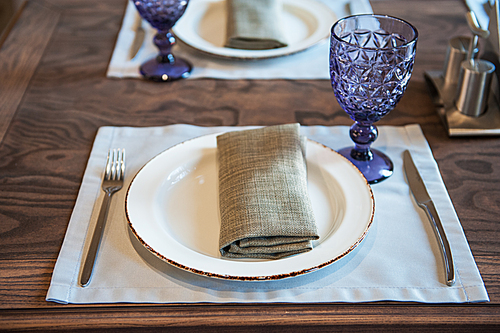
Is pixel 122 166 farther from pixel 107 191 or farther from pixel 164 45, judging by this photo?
pixel 164 45

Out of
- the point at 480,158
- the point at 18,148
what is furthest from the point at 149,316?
the point at 480,158

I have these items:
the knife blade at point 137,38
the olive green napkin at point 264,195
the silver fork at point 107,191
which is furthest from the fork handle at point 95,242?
the knife blade at point 137,38

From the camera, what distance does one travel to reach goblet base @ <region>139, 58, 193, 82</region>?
101cm

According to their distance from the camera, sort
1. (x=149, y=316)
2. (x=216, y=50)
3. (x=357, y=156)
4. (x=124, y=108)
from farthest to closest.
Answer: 1. (x=216, y=50)
2. (x=124, y=108)
3. (x=357, y=156)
4. (x=149, y=316)

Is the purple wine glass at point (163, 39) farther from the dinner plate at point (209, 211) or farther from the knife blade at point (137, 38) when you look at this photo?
the dinner plate at point (209, 211)

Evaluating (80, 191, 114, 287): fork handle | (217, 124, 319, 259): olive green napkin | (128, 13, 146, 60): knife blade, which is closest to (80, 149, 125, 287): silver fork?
(80, 191, 114, 287): fork handle

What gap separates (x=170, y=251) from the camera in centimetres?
57

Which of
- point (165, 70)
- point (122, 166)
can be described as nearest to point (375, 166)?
point (122, 166)

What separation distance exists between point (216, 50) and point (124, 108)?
26cm

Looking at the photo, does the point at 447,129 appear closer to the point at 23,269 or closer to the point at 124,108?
the point at 124,108

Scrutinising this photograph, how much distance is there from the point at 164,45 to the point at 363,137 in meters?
0.51

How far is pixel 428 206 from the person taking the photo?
68 cm

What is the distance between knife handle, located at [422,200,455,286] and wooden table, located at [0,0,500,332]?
0.13 ft

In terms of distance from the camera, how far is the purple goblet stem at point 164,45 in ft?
3.35
